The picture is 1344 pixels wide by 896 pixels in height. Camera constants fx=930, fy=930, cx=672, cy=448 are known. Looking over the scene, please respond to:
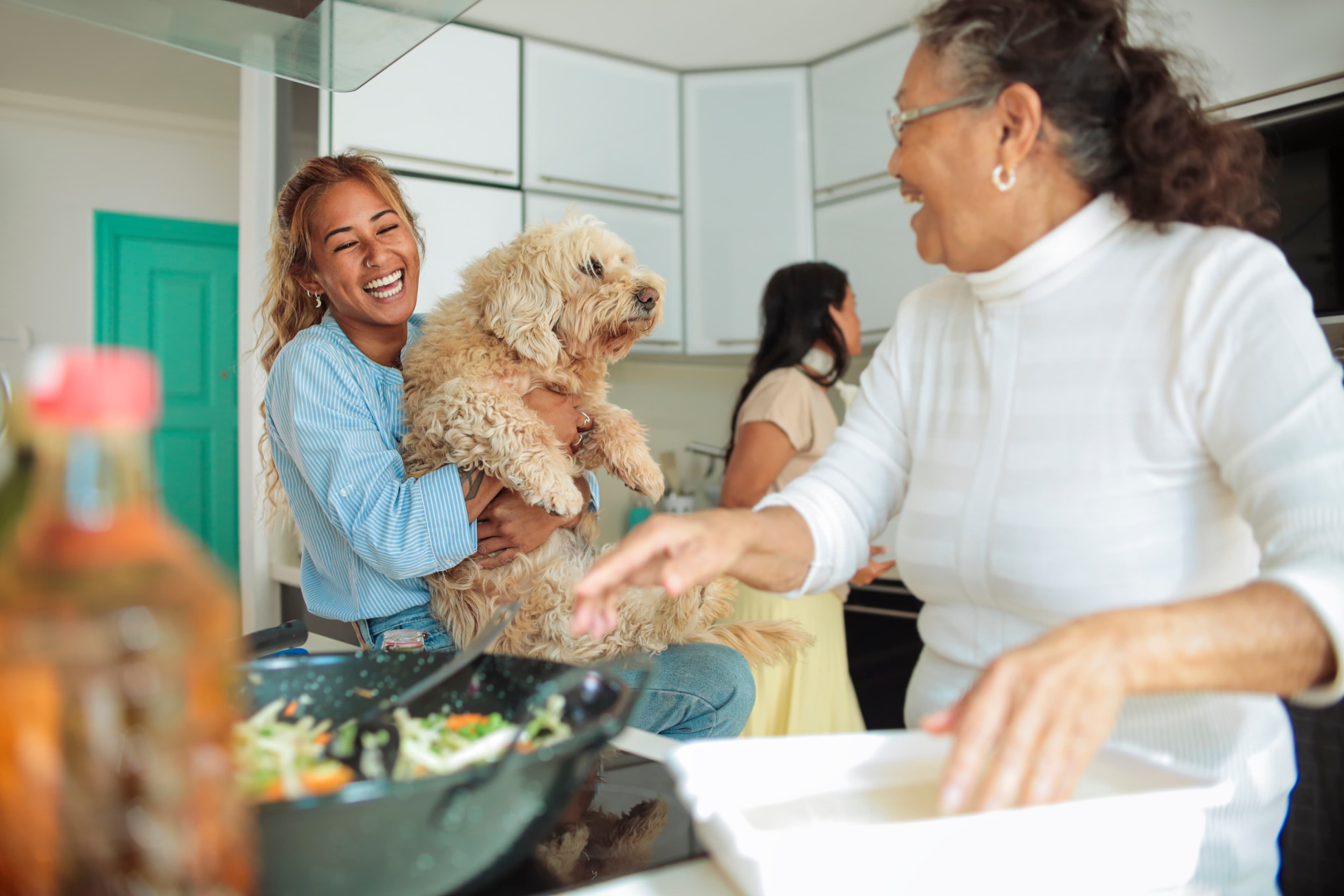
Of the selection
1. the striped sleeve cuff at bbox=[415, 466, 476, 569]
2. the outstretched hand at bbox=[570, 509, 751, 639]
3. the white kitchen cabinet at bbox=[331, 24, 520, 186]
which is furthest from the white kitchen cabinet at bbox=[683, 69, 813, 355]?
the outstretched hand at bbox=[570, 509, 751, 639]

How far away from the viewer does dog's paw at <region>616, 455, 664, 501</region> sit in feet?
5.35

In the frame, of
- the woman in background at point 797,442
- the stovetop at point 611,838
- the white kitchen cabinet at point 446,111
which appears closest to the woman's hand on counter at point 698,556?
the stovetop at point 611,838

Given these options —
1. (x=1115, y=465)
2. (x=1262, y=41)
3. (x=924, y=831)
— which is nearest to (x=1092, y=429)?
(x=1115, y=465)

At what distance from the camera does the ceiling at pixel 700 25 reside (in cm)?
311

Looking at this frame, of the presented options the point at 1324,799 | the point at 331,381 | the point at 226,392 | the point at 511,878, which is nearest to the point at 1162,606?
the point at 511,878

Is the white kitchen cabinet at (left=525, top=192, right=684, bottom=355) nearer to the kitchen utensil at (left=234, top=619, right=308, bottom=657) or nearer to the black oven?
the black oven

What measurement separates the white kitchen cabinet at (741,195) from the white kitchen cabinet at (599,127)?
0.35 feet

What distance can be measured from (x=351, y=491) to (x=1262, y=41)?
2.36 meters

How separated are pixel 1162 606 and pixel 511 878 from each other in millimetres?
467

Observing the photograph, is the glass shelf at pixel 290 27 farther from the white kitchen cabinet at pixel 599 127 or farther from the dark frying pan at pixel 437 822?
the white kitchen cabinet at pixel 599 127

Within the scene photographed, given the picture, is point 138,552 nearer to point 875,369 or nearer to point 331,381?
point 875,369

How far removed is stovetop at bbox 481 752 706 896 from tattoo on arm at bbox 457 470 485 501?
71cm

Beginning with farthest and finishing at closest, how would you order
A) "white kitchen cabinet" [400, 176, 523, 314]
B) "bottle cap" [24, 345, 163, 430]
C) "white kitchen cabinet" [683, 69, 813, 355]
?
1. "white kitchen cabinet" [683, 69, 813, 355]
2. "white kitchen cabinet" [400, 176, 523, 314]
3. "bottle cap" [24, 345, 163, 430]

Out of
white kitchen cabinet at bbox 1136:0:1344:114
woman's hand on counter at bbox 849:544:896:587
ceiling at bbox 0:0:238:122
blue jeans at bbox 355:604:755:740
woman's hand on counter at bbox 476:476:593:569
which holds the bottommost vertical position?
blue jeans at bbox 355:604:755:740
